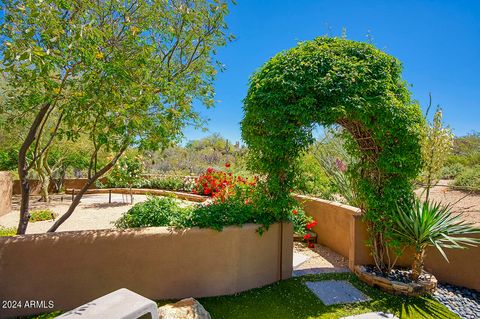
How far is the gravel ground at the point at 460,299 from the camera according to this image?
3.94 meters

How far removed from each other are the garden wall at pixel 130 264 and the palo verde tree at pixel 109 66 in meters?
0.94

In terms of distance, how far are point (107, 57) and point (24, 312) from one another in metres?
3.89

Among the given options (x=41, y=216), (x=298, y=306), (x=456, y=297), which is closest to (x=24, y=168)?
(x=298, y=306)

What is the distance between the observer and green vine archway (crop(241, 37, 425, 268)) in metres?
4.12

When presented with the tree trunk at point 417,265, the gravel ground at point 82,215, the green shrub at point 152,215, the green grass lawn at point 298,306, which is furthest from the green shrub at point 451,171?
the green shrub at point 152,215

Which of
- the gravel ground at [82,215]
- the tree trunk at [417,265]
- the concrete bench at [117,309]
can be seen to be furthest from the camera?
the gravel ground at [82,215]

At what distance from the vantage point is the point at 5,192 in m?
9.78

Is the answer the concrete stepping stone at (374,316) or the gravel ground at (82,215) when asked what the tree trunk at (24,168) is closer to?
the gravel ground at (82,215)

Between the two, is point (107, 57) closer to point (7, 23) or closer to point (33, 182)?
point (7, 23)

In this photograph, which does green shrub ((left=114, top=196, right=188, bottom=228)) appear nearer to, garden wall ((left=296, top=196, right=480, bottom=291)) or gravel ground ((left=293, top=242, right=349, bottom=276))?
gravel ground ((left=293, top=242, right=349, bottom=276))

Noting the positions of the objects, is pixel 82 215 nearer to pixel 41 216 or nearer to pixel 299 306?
pixel 41 216

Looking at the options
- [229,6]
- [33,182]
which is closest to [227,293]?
[229,6]

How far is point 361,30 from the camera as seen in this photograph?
15.5 ft

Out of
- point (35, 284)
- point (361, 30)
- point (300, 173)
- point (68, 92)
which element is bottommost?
point (35, 284)
